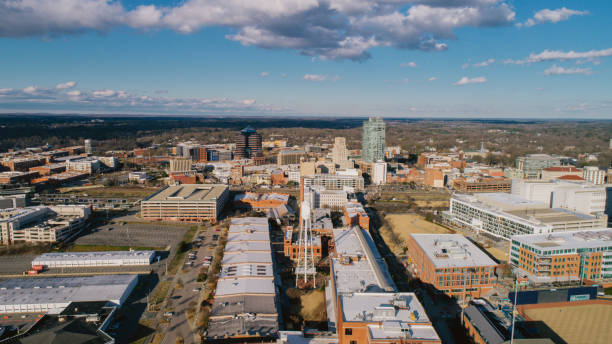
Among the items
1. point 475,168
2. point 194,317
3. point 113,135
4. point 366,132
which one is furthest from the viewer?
point 113,135

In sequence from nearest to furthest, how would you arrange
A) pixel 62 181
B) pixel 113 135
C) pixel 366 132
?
pixel 62 181 → pixel 366 132 → pixel 113 135

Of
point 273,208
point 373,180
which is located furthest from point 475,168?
point 273,208

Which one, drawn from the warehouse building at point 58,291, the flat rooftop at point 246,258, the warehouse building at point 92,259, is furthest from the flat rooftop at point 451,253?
the warehouse building at point 92,259

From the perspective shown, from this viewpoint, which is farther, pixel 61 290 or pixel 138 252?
pixel 138 252

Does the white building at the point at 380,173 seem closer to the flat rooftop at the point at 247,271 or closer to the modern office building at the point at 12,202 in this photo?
the flat rooftop at the point at 247,271

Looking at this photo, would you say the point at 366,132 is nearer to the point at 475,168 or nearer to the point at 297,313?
the point at 475,168

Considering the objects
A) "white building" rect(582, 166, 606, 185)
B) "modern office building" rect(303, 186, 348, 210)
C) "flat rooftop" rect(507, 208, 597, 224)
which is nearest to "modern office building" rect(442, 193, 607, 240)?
"flat rooftop" rect(507, 208, 597, 224)

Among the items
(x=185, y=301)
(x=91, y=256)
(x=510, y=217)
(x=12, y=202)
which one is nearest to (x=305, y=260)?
(x=185, y=301)
